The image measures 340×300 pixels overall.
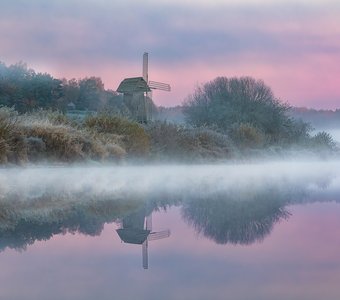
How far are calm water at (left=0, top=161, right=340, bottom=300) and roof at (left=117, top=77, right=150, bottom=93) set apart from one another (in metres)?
32.2

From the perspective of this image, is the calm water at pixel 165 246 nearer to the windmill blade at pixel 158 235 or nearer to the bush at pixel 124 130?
the windmill blade at pixel 158 235

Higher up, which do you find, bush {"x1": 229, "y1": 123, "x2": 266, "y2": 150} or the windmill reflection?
bush {"x1": 229, "y1": 123, "x2": 266, "y2": 150}

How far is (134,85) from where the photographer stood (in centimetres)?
4200

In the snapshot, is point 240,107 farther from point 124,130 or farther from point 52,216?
point 52,216

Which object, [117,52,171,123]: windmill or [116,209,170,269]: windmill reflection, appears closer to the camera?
[116,209,170,269]: windmill reflection

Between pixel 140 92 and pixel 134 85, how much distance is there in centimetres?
72

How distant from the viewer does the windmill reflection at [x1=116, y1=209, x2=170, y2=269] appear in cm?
506

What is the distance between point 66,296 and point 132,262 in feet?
3.39

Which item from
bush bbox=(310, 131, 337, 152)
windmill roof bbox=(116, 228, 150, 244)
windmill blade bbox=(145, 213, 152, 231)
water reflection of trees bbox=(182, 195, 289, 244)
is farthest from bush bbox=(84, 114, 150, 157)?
bush bbox=(310, 131, 337, 152)

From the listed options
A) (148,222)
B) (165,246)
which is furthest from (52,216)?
(165,246)

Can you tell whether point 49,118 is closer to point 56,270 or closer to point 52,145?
point 52,145

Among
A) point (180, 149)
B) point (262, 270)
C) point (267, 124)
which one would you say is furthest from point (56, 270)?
point (267, 124)

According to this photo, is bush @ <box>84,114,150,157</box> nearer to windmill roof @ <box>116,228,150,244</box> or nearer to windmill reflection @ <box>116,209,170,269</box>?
windmill reflection @ <box>116,209,170,269</box>

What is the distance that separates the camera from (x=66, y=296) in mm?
3113
